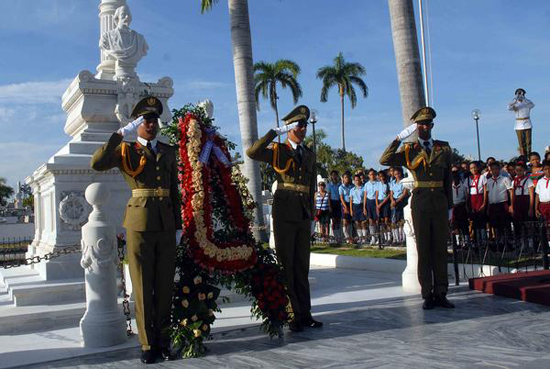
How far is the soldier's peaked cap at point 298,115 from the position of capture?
5832 mm

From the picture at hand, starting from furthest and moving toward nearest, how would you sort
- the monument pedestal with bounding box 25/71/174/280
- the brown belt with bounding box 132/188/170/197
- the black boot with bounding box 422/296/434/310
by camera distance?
the monument pedestal with bounding box 25/71/174/280 < the black boot with bounding box 422/296/434/310 < the brown belt with bounding box 132/188/170/197

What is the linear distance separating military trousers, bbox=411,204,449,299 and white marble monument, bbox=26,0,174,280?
4.61 m

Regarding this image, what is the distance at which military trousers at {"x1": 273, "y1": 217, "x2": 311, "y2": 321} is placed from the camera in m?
5.87

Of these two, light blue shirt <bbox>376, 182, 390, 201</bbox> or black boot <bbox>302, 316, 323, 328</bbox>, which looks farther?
light blue shirt <bbox>376, 182, 390, 201</bbox>

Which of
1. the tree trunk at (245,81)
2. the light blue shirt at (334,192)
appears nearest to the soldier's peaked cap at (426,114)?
the tree trunk at (245,81)

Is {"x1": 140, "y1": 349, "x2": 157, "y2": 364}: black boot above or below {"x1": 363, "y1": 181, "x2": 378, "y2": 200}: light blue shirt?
below

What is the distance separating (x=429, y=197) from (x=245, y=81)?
6.71m

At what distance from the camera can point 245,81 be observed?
12375mm

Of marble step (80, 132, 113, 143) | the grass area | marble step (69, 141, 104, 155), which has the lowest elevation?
the grass area

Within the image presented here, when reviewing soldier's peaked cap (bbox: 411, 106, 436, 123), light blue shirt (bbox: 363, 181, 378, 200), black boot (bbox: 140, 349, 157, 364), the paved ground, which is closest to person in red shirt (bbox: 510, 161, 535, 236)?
light blue shirt (bbox: 363, 181, 378, 200)

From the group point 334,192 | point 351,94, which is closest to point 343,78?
point 351,94

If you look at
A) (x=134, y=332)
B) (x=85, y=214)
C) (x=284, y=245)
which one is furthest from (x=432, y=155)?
(x=85, y=214)

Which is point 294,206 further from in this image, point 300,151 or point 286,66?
point 286,66

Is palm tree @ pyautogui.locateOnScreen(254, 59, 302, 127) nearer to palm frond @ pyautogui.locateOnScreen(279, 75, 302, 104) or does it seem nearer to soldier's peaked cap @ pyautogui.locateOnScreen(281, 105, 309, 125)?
palm frond @ pyautogui.locateOnScreen(279, 75, 302, 104)
